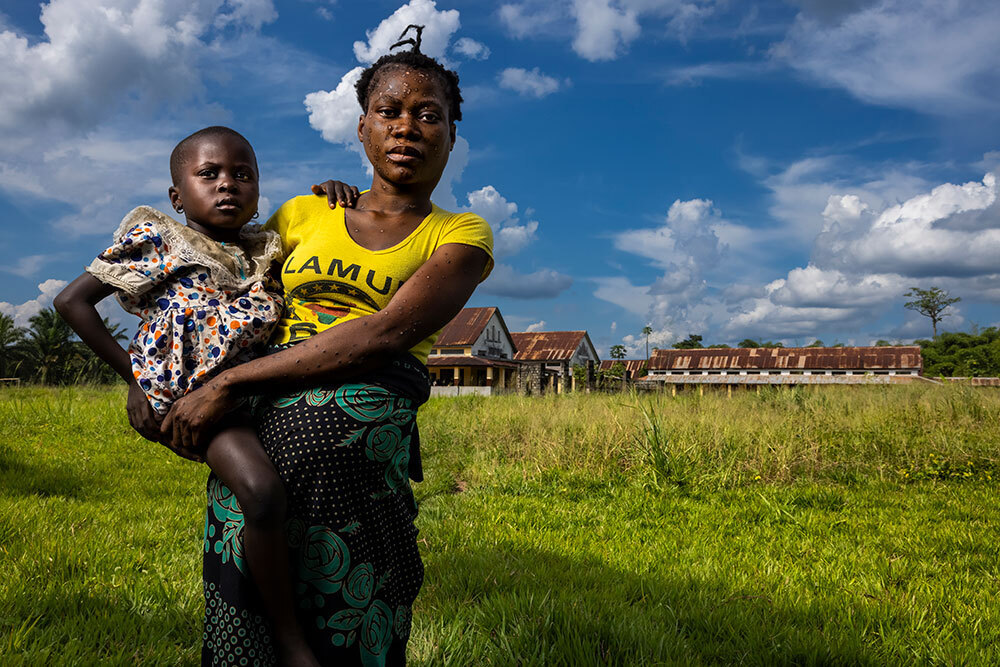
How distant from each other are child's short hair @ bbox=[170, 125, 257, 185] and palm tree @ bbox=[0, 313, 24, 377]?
192 feet

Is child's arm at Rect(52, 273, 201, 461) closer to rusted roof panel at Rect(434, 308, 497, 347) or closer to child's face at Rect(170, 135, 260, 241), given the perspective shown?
child's face at Rect(170, 135, 260, 241)

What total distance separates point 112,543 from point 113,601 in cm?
132

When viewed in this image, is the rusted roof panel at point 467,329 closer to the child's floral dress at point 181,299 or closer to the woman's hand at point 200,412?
the child's floral dress at point 181,299

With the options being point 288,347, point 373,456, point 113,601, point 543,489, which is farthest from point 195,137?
point 543,489

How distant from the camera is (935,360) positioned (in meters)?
53.4

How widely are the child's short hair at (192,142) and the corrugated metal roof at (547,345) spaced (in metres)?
42.9

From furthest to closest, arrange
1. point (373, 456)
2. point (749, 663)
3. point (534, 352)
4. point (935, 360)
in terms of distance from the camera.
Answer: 1. point (935, 360)
2. point (534, 352)
3. point (749, 663)
4. point (373, 456)

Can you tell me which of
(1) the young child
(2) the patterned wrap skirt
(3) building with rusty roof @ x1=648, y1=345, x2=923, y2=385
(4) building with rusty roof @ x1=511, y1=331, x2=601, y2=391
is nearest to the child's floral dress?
(1) the young child

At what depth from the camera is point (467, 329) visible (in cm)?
4047

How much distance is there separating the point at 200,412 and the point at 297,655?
658 mm

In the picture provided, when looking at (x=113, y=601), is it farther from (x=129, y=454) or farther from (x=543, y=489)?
(x=129, y=454)

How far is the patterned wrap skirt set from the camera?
162 cm

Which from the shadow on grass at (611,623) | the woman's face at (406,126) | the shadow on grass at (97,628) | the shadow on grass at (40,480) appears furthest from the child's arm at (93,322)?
the shadow on grass at (40,480)

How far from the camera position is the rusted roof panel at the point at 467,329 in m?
39.7
